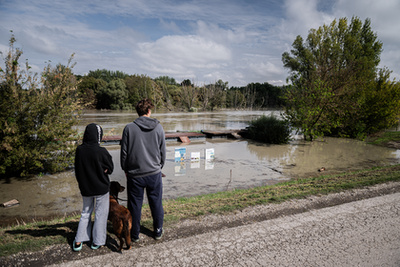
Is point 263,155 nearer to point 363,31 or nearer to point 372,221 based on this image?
point 372,221

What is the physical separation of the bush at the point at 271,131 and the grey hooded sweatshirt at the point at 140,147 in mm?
16186

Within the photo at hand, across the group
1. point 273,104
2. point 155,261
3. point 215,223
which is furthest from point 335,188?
point 273,104

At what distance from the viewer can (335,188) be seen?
650 cm

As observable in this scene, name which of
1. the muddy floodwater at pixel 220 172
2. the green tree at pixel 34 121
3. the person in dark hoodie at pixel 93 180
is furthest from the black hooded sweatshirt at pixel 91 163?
the green tree at pixel 34 121

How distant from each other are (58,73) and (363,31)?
3547cm

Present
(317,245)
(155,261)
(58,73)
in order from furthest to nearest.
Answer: (58,73)
(317,245)
(155,261)

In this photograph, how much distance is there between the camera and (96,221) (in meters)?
3.48

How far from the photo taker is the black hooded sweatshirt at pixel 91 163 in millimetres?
3307

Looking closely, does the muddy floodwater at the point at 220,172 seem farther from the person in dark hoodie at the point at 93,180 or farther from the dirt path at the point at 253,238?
the person in dark hoodie at the point at 93,180

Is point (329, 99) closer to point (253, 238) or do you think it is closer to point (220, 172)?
point (220, 172)

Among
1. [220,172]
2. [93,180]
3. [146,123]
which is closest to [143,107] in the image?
[146,123]

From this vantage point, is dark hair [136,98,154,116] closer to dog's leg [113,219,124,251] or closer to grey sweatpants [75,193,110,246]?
grey sweatpants [75,193,110,246]

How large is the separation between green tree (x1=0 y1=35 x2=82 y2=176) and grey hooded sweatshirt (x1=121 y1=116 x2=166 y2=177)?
6995 mm

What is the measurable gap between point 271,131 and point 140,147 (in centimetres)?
1647
